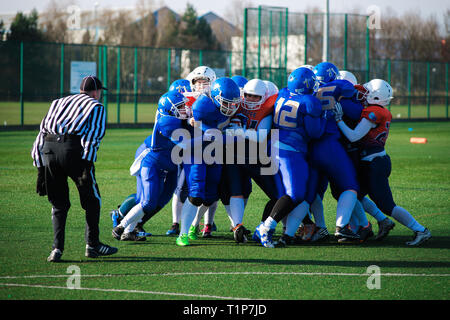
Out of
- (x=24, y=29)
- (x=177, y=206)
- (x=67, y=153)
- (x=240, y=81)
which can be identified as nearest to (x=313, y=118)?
(x=240, y=81)

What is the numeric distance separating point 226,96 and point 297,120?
77cm

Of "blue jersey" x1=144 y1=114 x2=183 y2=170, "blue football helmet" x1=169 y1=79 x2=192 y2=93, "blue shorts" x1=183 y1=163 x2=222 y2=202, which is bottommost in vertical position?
"blue shorts" x1=183 y1=163 x2=222 y2=202

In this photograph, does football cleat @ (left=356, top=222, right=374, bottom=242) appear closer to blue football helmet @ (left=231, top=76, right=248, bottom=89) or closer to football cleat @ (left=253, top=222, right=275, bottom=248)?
football cleat @ (left=253, top=222, right=275, bottom=248)

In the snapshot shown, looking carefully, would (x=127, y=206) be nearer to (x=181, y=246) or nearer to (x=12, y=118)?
(x=181, y=246)

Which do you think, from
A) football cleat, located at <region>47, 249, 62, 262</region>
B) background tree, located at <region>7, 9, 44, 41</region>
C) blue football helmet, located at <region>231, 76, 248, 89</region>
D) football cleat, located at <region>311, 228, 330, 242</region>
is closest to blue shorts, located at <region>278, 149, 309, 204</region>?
football cleat, located at <region>311, 228, 330, 242</region>

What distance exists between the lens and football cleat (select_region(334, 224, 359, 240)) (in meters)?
6.71

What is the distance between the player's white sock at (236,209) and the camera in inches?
267

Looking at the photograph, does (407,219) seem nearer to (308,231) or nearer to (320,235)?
(320,235)

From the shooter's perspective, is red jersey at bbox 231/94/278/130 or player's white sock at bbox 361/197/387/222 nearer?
red jersey at bbox 231/94/278/130

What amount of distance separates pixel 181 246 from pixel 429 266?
2.52 meters

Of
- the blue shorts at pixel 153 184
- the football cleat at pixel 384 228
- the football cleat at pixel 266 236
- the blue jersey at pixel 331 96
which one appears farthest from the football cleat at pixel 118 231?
the football cleat at pixel 384 228

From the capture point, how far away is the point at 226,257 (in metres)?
6.19

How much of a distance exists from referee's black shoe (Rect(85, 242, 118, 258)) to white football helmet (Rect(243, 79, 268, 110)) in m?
2.05

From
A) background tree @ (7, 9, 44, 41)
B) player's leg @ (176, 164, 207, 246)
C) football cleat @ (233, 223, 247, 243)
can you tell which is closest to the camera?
player's leg @ (176, 164, 207, 246)
